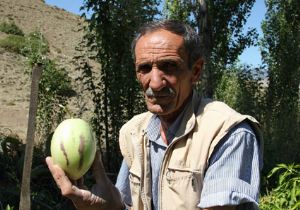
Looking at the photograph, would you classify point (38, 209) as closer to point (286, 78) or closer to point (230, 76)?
point (230, 76)

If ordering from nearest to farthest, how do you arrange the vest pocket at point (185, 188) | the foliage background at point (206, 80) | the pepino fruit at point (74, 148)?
the vest pocket at point (185, 188) < the pepino fruit at point (74, 148) < the foliage background at point (206, 80)

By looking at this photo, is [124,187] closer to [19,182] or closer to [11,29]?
[19,182]

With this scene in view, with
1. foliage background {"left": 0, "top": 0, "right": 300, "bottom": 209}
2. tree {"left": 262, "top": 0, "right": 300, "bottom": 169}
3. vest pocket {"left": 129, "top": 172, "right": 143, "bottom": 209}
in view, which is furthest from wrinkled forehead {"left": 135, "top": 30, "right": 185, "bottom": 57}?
tree {"left": 262, "top": 0, "right": 300, "bottom": 169}

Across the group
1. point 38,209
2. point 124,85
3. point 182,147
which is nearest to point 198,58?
point 182,147

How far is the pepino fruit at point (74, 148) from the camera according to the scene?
202 cm

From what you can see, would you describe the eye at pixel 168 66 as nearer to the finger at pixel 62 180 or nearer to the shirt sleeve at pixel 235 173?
the shirt sleeve at pixel 235 173

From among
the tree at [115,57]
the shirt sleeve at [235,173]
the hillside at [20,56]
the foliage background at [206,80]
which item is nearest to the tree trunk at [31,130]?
the shirt sleeve at [235,173]

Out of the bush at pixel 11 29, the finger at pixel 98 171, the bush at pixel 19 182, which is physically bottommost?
the bush at pixel 19 182

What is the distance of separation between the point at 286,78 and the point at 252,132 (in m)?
9.50

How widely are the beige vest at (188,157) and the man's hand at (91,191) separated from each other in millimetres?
131

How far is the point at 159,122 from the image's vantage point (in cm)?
211

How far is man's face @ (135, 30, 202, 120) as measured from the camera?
1908 millimetres

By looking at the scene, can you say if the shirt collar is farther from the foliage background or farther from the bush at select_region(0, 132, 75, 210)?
the bush at select_region(0, 132, 75, 210)

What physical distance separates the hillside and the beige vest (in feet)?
16.7
